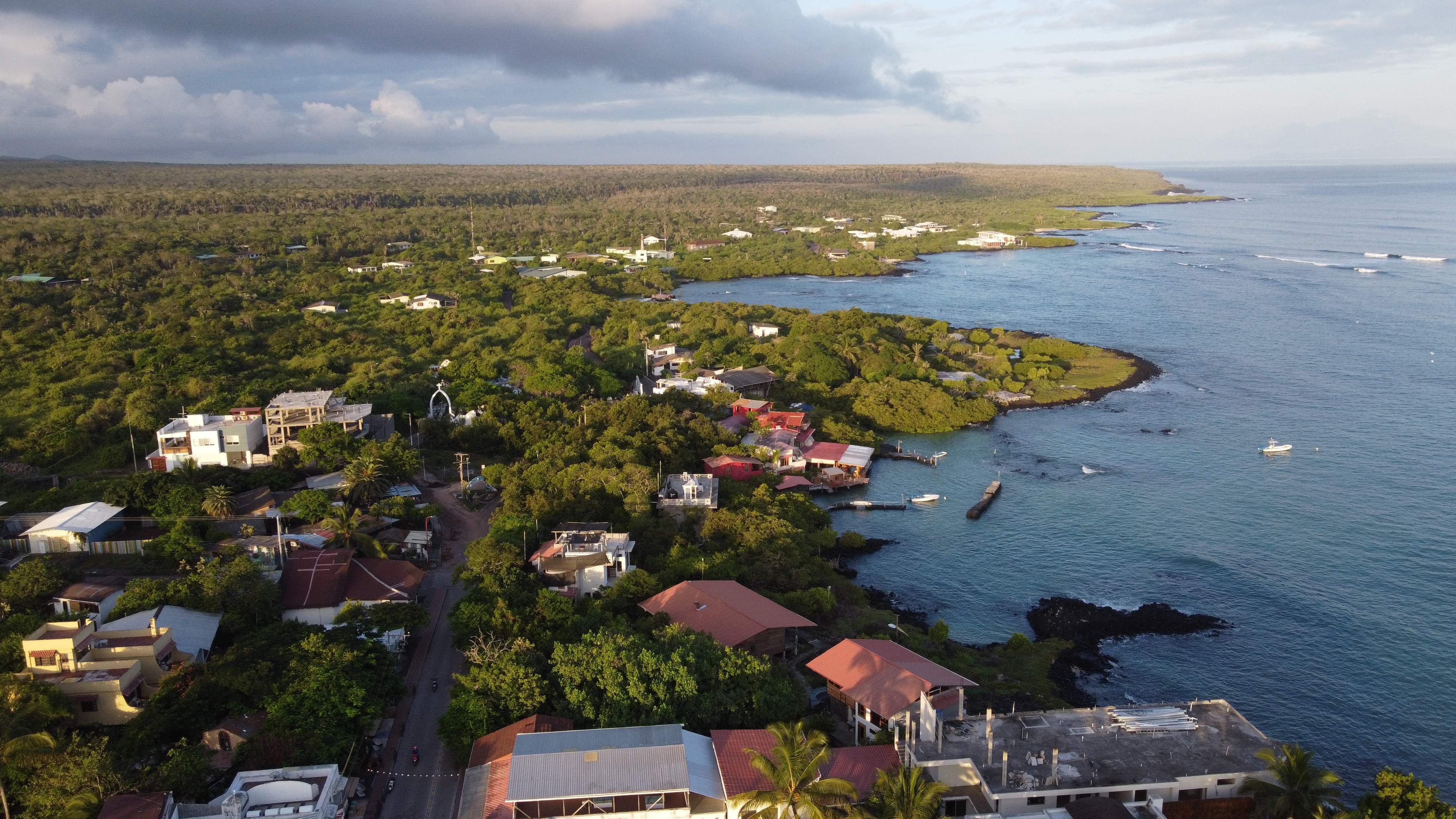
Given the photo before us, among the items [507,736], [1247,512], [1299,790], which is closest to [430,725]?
[507,736]

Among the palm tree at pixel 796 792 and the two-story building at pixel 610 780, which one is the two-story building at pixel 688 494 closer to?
the two-story building at pixel 610 780

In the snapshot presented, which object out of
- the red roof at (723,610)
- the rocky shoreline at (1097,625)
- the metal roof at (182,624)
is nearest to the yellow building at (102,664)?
the metal roof at (182,624)

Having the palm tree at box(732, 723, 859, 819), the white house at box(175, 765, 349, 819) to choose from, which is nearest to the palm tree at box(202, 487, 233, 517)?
the white house at box(175, 765, 349, 819)

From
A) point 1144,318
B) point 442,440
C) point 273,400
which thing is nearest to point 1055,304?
point 1144,318

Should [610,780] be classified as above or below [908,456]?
above

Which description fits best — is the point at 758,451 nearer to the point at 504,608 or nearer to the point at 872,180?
the point at 504,608

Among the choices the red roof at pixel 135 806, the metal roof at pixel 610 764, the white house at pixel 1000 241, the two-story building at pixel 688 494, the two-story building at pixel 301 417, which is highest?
the white house at pixel 1000 241

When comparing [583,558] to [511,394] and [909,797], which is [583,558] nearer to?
[909,797]
